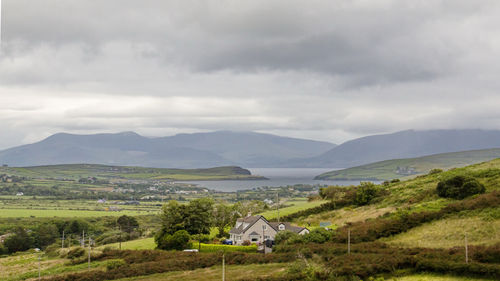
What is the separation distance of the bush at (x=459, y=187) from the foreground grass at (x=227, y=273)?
99.3 ft

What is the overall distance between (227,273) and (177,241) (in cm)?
2308

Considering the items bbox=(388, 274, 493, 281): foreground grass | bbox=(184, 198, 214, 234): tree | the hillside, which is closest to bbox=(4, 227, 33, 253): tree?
bbox=(184, 198, 214, 234): tree

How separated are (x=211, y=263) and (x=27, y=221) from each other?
95307 mm

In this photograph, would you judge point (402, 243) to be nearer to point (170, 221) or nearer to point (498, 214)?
point (498, 214)

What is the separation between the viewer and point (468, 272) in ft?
97.0

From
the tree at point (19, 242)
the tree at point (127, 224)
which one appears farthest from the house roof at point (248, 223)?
the tree at point (19, 242)

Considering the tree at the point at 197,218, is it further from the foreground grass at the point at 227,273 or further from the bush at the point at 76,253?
the foreground grass at the point at 227,273

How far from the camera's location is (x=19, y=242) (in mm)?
87000

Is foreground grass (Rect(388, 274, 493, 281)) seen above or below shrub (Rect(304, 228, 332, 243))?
above

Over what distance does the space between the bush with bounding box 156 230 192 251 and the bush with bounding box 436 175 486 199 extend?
116 feet

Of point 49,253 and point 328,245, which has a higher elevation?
point 328,245

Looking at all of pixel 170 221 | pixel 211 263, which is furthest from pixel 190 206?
pixel 211 263

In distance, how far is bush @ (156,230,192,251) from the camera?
6025cm

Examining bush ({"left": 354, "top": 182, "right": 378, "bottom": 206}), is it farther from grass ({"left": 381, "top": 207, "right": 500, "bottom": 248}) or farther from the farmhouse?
grass ({"left": 381, "top": 207, "right": 500, "bottom": 248})
